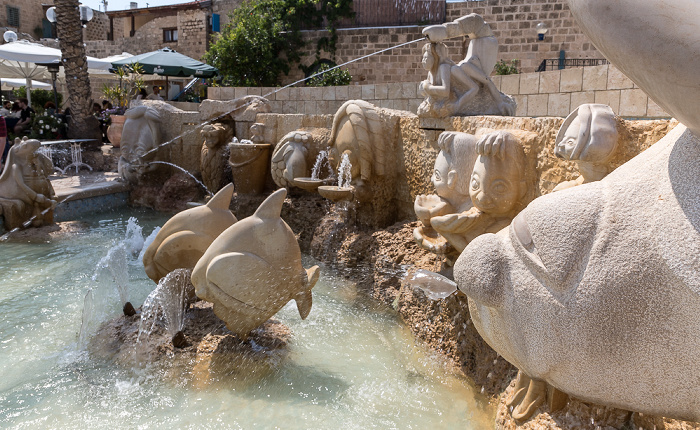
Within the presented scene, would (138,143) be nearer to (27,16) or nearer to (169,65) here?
(169,65)

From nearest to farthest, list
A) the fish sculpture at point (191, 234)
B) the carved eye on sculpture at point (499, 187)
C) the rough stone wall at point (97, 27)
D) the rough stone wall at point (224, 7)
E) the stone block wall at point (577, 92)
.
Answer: the carved eye on sculpture at point (499, 187) → the fish sculpture at point (191, 234) → the stone block wall at point (577, 92) → the rough stone wall at point (224, 7) → the rough stone wall at point (97, 27)

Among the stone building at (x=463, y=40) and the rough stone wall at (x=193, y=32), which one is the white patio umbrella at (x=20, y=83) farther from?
the stone building at (x=463, y=40)

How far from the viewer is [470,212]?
3.61m

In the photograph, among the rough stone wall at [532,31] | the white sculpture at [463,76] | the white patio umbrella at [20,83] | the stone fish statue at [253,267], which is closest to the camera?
the stone fish statue at [253,267]

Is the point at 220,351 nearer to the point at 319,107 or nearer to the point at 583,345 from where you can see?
the point at 583,345

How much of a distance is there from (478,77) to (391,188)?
171cm

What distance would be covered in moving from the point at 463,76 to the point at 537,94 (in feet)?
12.8

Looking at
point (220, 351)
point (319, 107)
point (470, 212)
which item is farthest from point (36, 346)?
point (319, 107)

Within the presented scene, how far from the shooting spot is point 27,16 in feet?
95.6

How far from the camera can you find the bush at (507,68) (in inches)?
536

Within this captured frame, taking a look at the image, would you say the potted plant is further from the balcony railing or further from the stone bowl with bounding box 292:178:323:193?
the balcony railing

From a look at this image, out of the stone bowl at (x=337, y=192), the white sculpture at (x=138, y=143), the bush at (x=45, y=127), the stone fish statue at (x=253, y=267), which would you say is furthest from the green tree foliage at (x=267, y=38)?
the stone fish statue at (x=253, y=267)

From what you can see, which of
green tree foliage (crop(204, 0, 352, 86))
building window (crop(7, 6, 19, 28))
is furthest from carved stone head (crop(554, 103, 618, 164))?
building window (crop(7, 6, 19, 28))

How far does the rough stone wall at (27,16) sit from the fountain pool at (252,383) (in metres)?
29.0
